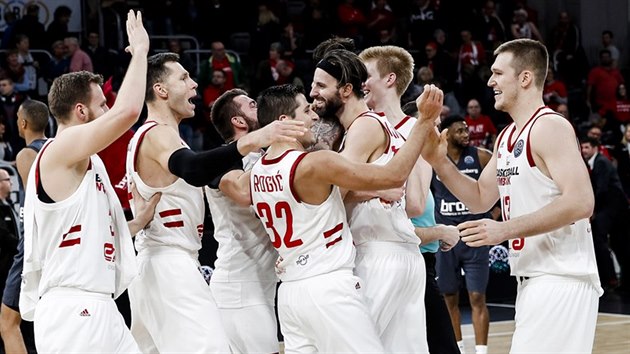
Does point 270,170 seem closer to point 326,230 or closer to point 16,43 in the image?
point 326,230

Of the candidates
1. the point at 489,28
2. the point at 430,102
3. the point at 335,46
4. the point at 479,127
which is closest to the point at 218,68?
the point at 479,127

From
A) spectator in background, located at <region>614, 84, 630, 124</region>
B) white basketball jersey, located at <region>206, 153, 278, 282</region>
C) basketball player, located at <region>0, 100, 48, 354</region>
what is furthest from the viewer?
spectator in background, located at <region>614, 84, 630, 124</region>

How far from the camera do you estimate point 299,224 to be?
18.7 ft

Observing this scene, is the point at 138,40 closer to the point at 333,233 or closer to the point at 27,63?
the point at 333,233

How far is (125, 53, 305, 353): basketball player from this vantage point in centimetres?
606

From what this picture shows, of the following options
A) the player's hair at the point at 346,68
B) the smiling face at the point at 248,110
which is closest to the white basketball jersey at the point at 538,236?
the player's hair at the point at 346,68

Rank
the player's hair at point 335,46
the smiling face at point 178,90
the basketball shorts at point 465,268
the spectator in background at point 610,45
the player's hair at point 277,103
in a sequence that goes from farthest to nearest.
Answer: the spectator in background at point 610,45, the basketball shorts at point 465,268, the player's hair at point 335,46, the smiling face at point 178,90, the player's hair at point 277,103

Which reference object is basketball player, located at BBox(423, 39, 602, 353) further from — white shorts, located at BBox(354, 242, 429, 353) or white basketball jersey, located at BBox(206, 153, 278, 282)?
white basketball jersey, located at BBox(206, 153, 278, 282)

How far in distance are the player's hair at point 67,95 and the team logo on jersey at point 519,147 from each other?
2359 millimetres

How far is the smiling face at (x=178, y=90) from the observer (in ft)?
21.1

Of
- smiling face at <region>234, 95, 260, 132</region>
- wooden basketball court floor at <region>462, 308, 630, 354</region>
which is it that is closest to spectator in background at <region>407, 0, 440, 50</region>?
wooden basketball court floor at <region>462, 308, 630, 354</region>

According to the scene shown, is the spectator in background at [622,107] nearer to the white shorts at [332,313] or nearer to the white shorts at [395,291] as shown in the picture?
the white shorts at [395,291]

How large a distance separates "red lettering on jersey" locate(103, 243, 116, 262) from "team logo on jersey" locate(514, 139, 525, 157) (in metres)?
2.23

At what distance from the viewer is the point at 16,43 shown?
1599cm
